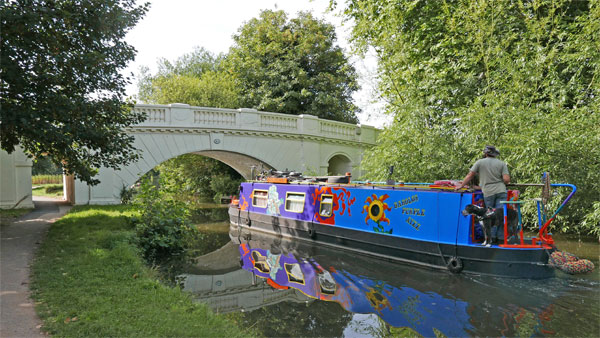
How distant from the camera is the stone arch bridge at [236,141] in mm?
13727

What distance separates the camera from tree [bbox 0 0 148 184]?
6.56 meters

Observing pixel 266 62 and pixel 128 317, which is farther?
pixel 266 62

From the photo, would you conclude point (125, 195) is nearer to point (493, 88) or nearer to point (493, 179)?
point (493, 179)

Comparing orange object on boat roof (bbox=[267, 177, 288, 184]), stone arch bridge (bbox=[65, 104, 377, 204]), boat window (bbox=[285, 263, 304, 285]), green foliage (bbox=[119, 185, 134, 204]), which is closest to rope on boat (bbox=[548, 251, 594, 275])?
boat window (bbox=[285, 263, 304, 285])

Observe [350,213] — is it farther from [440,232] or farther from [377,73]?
[377,73]

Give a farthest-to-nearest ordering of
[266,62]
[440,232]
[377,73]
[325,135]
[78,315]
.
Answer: [266,62] < [325,135] < [377,73] < [440,232] < [78,315]

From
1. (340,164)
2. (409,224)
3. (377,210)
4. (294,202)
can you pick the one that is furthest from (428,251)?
(340,164)

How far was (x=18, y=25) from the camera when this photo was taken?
6383 millimetres

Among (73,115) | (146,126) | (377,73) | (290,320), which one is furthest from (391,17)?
(290,320)

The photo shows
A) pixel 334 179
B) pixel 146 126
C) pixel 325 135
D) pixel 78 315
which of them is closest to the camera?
pixel 78 315

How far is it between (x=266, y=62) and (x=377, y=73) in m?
8.72

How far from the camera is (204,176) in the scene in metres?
23.1

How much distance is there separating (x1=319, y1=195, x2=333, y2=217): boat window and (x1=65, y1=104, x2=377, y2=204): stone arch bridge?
5286 millimetres

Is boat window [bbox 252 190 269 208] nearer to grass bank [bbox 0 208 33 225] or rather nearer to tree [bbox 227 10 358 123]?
grass bank [bbox 0 208 33 225]
